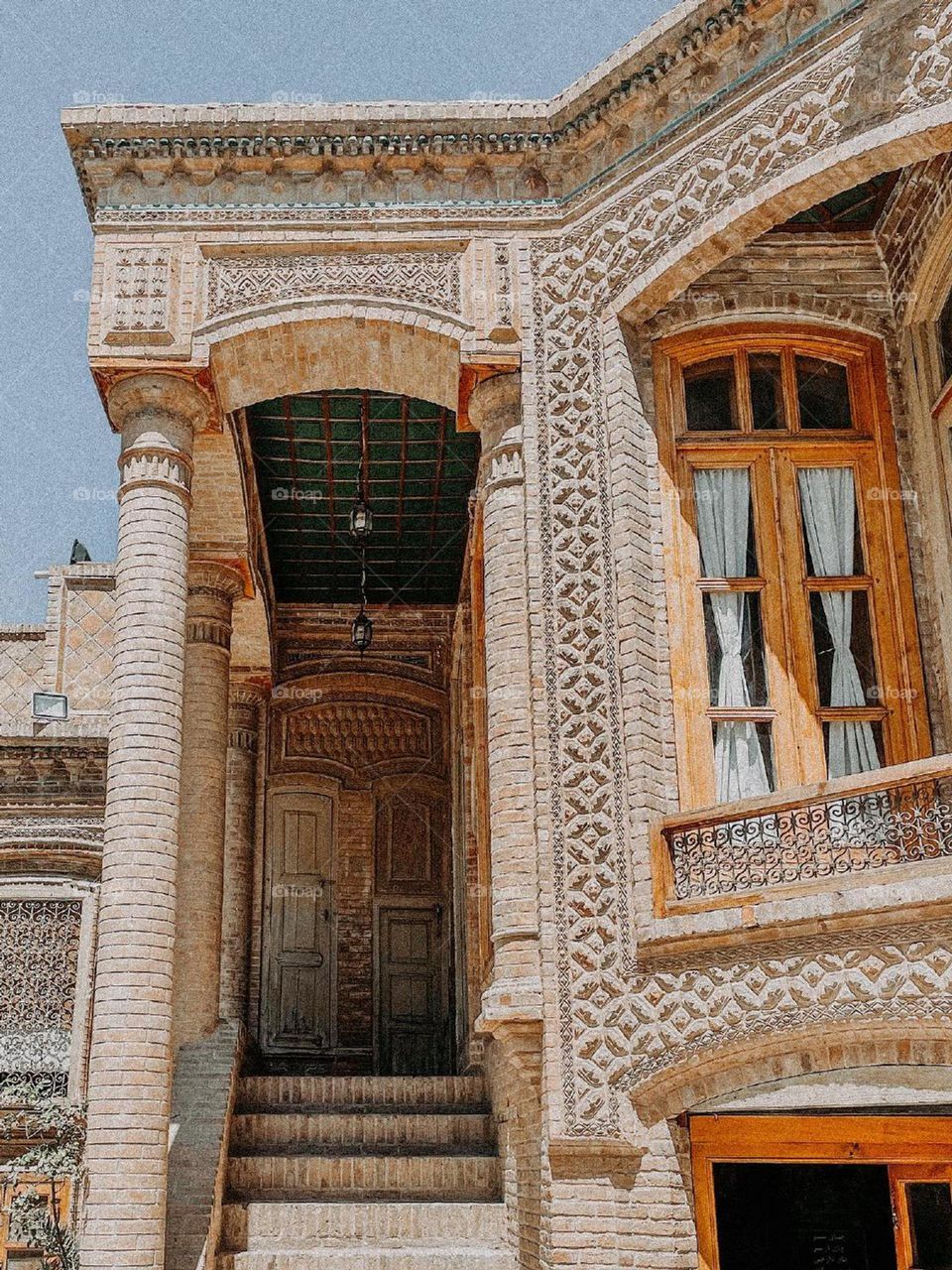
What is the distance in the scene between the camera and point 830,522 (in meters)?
9.29

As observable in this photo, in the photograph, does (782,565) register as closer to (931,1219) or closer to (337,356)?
(337,356)

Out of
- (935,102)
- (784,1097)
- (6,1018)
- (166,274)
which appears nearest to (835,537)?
(935,102)

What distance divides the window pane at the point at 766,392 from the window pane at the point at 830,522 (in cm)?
38

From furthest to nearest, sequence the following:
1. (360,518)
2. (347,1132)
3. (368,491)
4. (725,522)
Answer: (368,491)
(360,518)
(347,1132)
(725,522)

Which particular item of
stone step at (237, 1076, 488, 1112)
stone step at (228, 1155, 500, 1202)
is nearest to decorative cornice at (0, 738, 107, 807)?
stone step at (237, 1076, 488, 1112)

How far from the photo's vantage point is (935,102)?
7836mm

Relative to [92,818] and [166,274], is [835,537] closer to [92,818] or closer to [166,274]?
[166,274]

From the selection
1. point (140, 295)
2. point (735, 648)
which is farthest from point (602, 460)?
point (140, 295)

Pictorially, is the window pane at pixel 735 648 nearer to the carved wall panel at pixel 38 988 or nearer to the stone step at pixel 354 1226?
the stone step at pixel 354 1226

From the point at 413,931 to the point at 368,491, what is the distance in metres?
4.88

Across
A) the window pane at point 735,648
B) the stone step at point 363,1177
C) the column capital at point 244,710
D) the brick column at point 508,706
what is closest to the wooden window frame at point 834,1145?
the brick column at point 508,706

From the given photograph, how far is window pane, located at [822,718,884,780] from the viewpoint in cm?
876

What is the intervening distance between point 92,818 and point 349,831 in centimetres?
312

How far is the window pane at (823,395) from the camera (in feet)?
31.3
